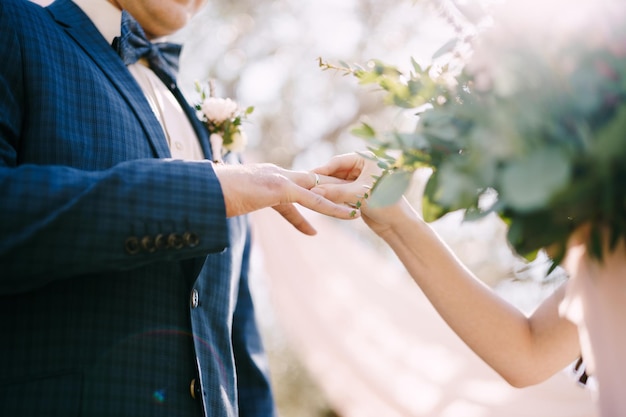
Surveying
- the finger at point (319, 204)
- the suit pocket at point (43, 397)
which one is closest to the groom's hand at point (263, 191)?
the finger at point (319, 204)

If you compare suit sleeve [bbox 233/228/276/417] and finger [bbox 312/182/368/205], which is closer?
finger [bbox 312/182/368/205]

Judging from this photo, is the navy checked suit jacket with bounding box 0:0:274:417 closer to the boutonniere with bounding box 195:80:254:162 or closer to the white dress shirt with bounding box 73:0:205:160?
the white dress shirt with bounding box 73:0:205:160

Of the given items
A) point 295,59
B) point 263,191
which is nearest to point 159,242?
point 263,191

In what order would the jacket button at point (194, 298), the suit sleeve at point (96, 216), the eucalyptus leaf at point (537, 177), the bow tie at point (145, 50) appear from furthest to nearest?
1. the bow tie at point (145, 50)
2. the jacket button at point (194, 298)
3. the suit sleeve at point (96, 216)
4. the eucalyptus leaf at point (537, 177)

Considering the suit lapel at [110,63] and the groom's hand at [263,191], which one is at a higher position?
the groom's hand at [263,191]

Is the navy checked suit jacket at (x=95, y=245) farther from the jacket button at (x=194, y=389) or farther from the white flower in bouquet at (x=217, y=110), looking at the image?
the white flower in bouquet at (x=217, y=110)

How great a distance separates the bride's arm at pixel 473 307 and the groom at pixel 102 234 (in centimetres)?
20

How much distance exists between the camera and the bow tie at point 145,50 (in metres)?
1.67

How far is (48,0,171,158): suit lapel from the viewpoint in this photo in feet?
4.90

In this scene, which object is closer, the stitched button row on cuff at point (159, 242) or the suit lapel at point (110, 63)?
the stitched button row on cuff at point (159, 242)

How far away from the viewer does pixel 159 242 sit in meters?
1.18

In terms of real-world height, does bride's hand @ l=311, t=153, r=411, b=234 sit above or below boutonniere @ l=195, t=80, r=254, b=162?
above

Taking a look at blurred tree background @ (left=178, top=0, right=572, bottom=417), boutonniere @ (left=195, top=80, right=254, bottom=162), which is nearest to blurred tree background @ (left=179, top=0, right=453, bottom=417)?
blurred tree background @ (left=178, top=0, right=572, bottom=417)

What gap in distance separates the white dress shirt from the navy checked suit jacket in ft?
0.34
